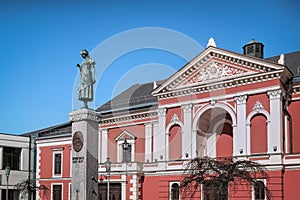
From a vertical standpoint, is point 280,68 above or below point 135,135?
above

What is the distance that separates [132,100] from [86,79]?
19.8m

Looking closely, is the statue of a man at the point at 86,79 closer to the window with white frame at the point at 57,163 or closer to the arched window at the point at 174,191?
the arched window at the point at 174,191

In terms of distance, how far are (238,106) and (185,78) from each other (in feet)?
13.3

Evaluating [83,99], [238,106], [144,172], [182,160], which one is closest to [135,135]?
[144,172]

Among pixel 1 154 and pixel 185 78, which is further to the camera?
pixel 1 154

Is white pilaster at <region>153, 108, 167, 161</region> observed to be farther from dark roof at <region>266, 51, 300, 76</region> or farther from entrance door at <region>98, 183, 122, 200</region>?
dark roof at <region>266, 51, 300, 76</region>

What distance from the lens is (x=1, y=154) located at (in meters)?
39.6

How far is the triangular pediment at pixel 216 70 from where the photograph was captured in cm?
2750

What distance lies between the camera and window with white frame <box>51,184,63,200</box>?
38312mm

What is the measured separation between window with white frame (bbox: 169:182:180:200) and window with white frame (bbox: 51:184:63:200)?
1082 centimetres

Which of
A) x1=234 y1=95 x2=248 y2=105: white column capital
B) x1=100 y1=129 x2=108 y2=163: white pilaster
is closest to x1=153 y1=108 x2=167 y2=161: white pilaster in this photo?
x1=234 y1=95 x2=248 y2=105: white column capital

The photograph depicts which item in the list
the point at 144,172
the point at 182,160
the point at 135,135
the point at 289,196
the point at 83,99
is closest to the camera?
the point at 83,99

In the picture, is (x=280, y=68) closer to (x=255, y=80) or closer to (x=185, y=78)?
(x=255, y=80)

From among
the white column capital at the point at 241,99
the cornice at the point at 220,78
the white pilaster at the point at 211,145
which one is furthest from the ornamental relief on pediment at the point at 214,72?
the white pilaster at the point at 211,145
